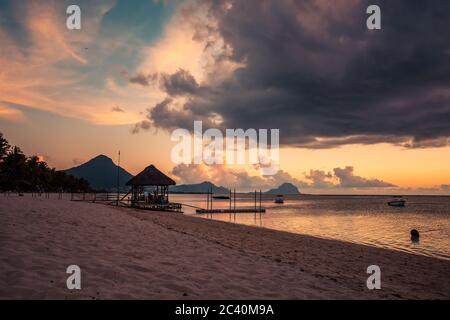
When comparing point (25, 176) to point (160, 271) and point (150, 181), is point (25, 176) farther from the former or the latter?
point (160, 271)

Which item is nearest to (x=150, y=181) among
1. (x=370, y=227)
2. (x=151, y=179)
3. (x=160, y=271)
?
(x=151, y=179)

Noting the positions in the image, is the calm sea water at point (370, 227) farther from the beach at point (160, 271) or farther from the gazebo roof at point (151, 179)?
the beach at point (160, 271)

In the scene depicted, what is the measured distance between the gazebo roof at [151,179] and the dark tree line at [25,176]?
2475cm

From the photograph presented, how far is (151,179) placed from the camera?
43.1m

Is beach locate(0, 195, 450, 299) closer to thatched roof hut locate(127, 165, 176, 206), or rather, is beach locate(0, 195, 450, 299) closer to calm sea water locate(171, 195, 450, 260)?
calm sea water locate(171, 195, 450, 260)

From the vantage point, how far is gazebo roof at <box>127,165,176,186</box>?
42531 mm

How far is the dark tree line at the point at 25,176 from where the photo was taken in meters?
61.7

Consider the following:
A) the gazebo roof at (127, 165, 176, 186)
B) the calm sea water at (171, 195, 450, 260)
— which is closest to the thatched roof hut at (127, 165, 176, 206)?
the gazebo roof at (127, 165, 176, 186)

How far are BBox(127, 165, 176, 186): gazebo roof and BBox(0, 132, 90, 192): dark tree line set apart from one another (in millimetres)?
24745

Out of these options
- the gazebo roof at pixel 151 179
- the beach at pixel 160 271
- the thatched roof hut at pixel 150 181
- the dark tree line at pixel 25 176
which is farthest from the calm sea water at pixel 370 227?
the dark tree line at pixel 25 176
